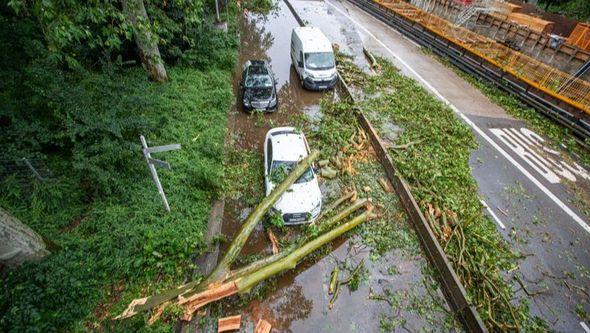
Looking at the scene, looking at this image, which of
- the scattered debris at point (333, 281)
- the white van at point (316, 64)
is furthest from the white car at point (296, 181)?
the white van at point (316, 64)

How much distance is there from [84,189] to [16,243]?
6.50ft

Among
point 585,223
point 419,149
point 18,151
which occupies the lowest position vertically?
point 585,223

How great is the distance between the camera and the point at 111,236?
6023 mm

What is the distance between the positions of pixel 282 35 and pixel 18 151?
17.7 m

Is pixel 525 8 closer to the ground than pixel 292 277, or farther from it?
farther from it

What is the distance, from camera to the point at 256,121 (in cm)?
1177

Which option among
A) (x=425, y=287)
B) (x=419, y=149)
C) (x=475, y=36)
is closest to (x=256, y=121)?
(x=419, y=149)

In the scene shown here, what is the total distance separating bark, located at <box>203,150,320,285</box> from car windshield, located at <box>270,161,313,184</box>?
0.19 metres

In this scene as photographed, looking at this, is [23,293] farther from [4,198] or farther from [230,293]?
[230,293]

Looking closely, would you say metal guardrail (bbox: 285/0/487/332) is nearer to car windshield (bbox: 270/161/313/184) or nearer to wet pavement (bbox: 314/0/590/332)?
wet pavement (bbox: 314/0/590/332)

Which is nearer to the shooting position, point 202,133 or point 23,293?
point 23,293

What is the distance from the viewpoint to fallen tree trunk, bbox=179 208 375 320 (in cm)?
566

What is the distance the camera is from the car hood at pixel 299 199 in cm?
764

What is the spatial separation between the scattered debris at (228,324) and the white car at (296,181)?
9.22ft
